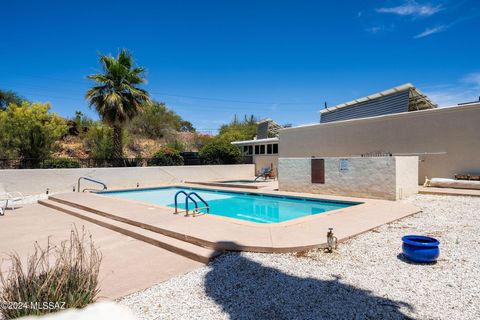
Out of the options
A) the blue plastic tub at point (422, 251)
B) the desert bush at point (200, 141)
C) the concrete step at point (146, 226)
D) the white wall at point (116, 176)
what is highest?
the desert bush at point (200, 141)

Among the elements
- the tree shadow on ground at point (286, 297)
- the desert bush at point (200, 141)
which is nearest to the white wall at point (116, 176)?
the desert bush at point (200, 141)

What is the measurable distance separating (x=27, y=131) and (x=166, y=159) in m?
8.04

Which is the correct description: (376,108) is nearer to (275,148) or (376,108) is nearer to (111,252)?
(275,148)

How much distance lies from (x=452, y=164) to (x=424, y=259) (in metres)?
10.9

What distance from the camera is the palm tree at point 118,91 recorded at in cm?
1594

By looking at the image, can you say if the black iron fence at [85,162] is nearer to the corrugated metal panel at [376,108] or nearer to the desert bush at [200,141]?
the corrugated metal panel at [376,108]

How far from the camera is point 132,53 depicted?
16641 millimetres

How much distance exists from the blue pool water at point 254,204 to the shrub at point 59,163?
283cm

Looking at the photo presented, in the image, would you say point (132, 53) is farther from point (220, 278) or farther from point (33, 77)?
point (33, 77)

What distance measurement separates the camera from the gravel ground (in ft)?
10.2

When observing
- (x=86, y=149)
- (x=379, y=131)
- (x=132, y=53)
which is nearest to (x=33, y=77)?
(x=86, y=149)

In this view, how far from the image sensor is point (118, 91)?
16.4 metres

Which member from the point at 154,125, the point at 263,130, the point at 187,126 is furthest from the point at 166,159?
the point at 187,126

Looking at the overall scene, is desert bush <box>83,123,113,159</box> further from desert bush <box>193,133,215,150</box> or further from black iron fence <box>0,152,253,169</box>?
desert bush <box>193,133,215,150</box>
